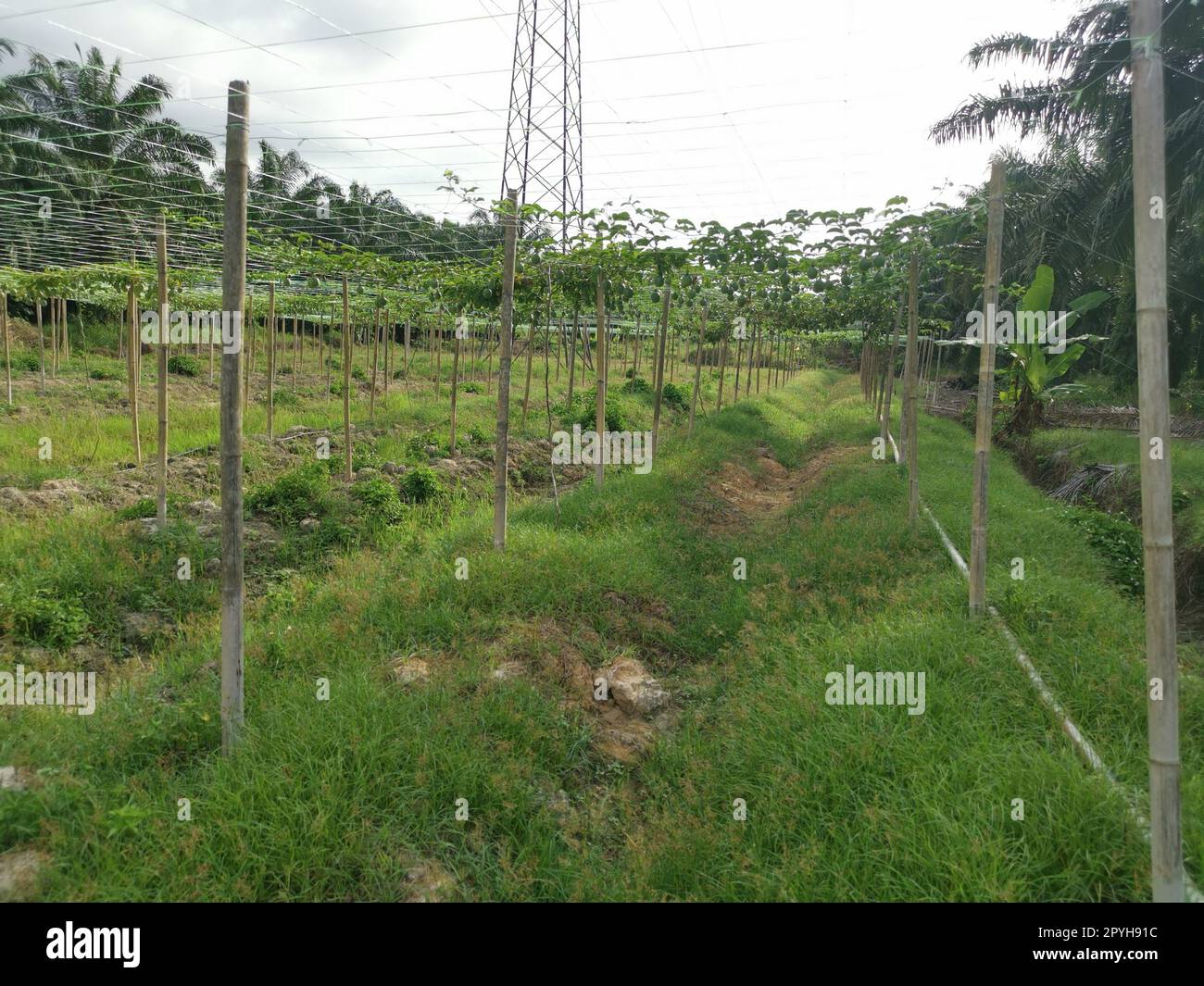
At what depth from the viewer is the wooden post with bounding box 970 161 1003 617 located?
5.04 m

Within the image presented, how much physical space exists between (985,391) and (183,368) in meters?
21.0

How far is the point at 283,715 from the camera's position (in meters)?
3.95

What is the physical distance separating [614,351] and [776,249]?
34772 millimetres

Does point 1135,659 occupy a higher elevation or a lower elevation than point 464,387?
lower

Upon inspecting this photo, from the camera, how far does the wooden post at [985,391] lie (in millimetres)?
5043

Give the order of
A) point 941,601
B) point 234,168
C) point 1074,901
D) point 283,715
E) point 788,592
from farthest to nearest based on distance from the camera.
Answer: point 788,592 → point 941,601 → point 283,715 → point 234,168 → point 1074,901

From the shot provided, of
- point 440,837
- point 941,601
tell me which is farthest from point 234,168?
point 941,601

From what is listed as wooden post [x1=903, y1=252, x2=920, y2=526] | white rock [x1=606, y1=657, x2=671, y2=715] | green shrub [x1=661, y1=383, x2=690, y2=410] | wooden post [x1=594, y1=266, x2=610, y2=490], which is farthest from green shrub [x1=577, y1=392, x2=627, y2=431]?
white rock [x1=606, y1=657, x2=671, y2=715]

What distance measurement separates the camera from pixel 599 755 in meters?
4.29

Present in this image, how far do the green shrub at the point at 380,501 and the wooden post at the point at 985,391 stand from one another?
5802mm

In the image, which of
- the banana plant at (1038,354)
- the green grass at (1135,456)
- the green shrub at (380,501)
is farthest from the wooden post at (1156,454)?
the banana plant at (1038,354)

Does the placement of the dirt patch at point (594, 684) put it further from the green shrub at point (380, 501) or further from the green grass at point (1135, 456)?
the green grass at point (1135, 456)

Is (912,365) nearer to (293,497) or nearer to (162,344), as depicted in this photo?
(293,497)
